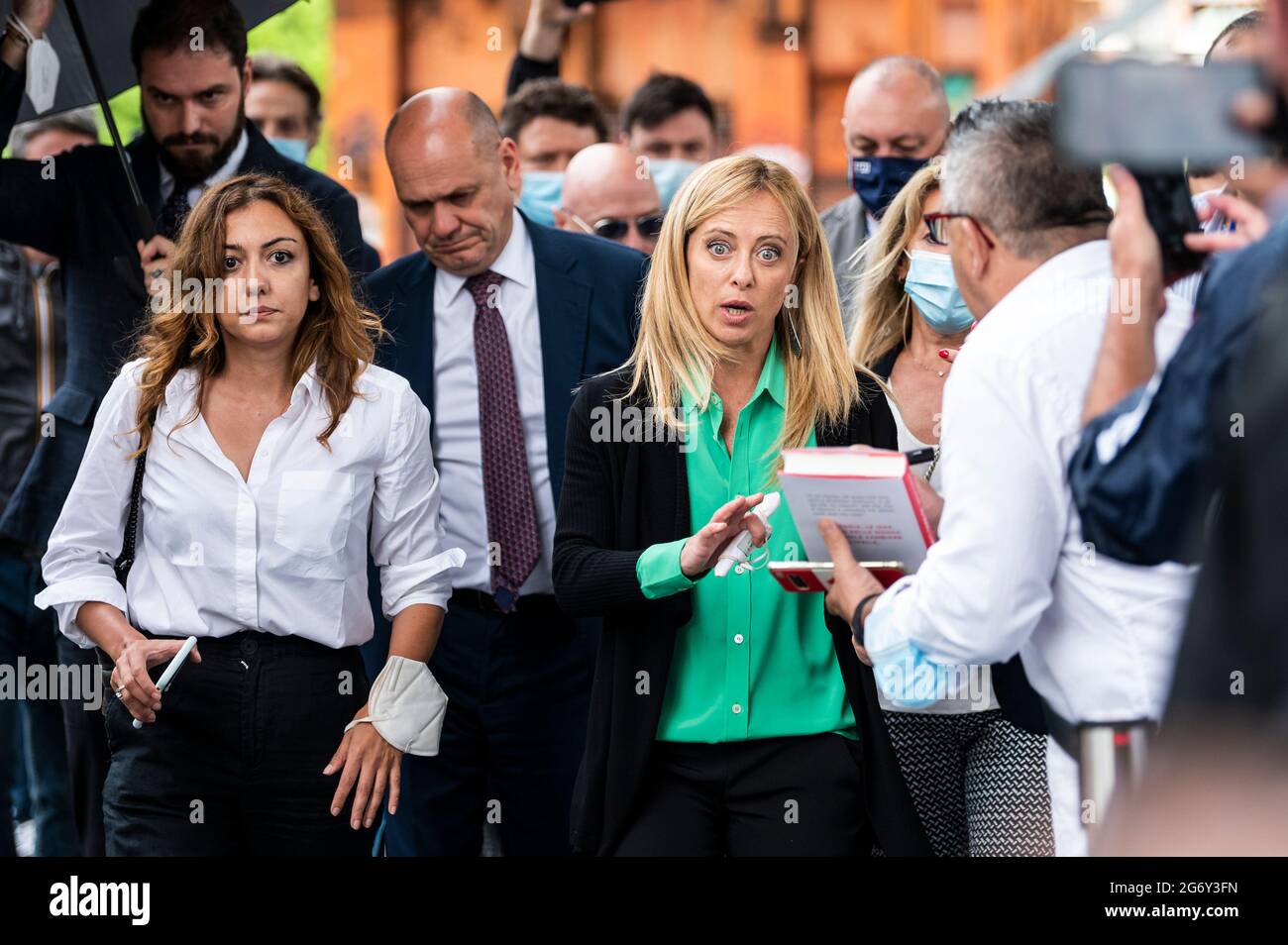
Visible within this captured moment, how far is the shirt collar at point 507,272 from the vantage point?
177 inches

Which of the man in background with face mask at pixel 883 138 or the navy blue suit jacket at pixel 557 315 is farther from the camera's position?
the man in background with face mask at pixel 883 138

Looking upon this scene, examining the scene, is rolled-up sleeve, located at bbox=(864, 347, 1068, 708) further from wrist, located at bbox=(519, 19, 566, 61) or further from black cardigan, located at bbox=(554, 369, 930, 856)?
wrist, located at bbox=(519, 19, 566, 61)

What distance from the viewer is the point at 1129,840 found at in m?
2.74

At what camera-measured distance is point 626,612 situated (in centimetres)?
343

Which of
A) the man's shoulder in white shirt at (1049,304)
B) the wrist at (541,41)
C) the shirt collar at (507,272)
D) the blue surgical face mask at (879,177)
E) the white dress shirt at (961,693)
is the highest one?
the wrist at (541,41)

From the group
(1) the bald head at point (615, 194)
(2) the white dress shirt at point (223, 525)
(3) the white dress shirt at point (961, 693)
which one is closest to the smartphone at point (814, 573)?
(3) the white dress shirt at point (961, 693)

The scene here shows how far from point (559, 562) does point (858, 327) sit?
132 centimetres

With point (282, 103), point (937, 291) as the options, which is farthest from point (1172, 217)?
point (282, 103)

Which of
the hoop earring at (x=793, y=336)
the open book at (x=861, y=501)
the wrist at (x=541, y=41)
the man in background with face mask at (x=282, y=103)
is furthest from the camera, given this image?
the man in background with face mask at (x=282, y=103)

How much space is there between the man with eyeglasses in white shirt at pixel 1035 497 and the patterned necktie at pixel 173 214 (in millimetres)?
2432

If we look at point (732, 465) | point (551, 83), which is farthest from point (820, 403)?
point (551, 83)

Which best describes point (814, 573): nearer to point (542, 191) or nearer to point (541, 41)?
point (542, 191)

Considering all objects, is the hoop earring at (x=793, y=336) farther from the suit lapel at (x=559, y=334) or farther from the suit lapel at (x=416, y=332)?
the suit lapel at (x=416, y=332)

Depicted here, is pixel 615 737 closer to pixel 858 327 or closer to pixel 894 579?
pixel 894 579
